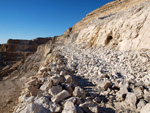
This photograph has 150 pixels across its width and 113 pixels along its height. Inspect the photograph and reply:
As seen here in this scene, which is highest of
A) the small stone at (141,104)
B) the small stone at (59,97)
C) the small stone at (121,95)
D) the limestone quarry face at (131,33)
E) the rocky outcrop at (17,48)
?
the rocky outcrop at (17,48)

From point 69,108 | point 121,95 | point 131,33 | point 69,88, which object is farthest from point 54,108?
point 131,33

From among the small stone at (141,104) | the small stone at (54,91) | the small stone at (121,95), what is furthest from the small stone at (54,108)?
the small stone at (141,104)

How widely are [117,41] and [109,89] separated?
16.7 feet

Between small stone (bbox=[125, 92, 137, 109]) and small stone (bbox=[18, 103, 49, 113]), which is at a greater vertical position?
small stone (bbox=[18, 103, 49, 113])

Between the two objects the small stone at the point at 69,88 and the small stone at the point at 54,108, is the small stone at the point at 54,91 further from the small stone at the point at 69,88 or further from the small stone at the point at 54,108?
the small stone at the point at 54,108


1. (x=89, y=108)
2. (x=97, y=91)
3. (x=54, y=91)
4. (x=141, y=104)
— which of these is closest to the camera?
(x=89, y=108)

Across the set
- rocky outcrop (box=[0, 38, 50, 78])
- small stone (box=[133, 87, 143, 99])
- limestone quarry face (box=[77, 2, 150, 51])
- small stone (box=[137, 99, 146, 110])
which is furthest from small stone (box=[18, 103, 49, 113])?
rocky outcrop (box=[0, 38, 50, 78])

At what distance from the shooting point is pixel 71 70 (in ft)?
16.8

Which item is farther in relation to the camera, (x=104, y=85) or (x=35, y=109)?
(x=104, y=85)

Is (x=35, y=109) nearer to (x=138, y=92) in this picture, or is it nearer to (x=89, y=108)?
(x=89, y=108)

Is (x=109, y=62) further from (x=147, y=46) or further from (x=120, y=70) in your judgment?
(x=147, y=46)

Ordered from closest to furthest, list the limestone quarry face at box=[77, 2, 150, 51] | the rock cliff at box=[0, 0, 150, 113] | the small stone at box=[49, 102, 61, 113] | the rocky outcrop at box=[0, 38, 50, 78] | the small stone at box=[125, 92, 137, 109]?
1. the small stone at box=[49, 102, 61, 113]
2. the rock cliff at box=[0, 0, 150, 113]
3. the small stone at box=[125, 92, 137, 109]
4. the limestone quarry face at box=[77, 2, 150, 51]
5. the rocky outcrop at box=[0, 38, 50, 78]

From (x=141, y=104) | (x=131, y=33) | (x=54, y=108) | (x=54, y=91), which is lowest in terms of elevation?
(x=141, y=104)

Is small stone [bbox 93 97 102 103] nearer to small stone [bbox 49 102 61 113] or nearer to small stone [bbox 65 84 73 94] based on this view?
small stone [bbox 65 84 73 94]
